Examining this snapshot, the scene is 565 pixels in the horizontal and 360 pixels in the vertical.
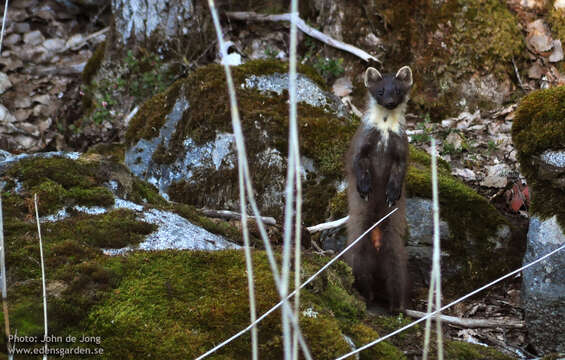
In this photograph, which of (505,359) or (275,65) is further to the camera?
(275,65)

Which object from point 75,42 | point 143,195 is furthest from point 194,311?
point 75,42

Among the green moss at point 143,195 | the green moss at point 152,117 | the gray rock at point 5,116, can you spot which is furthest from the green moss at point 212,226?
the gray rock at point 5,116

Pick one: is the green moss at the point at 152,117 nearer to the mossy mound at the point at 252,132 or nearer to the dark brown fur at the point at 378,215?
the mossy mound at the point at 252,132

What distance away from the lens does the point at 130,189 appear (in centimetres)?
430

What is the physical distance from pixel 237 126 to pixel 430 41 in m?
7.20

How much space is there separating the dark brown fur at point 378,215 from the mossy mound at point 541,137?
41.9 inches

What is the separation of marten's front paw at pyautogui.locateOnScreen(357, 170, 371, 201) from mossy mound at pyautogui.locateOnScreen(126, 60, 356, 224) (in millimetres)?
875

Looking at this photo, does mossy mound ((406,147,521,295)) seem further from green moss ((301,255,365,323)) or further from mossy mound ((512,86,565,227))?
green moss ((301,255,365,323))

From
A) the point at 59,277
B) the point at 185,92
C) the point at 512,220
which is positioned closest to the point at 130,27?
the point at 185,92

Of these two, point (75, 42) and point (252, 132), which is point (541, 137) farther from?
point (75, 42)

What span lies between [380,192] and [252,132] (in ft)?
5.30

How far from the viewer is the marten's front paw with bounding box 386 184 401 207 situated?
17.2 feet

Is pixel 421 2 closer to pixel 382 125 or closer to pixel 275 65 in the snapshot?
pixel 275 65

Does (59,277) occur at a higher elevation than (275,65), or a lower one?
lower
